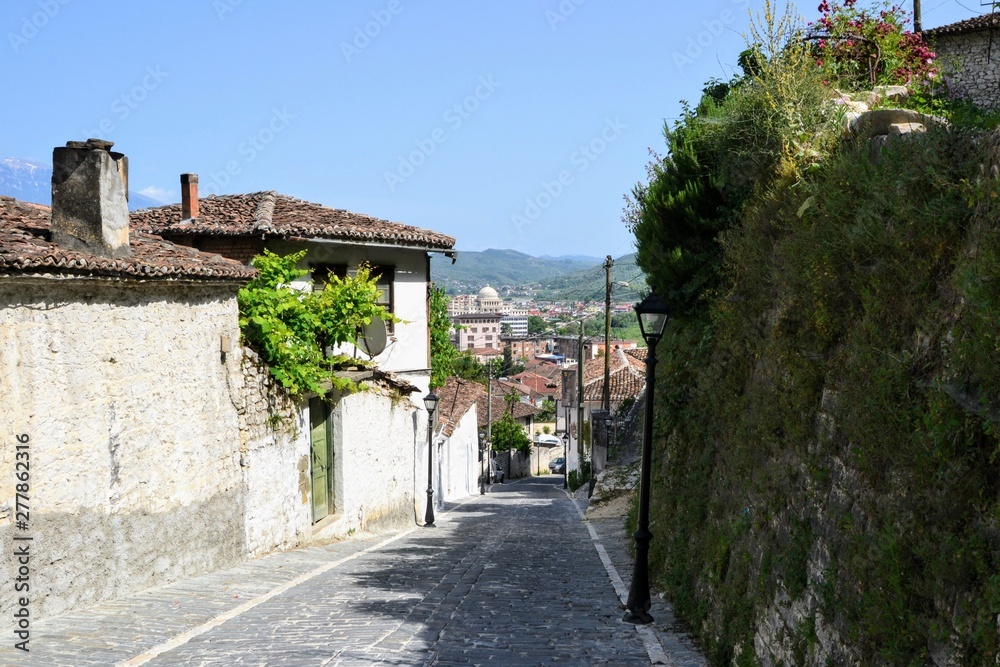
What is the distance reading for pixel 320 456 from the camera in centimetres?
1591

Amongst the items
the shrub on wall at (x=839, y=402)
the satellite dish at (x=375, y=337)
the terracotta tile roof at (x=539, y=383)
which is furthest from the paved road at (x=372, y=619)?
the terracotta tile roof at (x=539, y=383)

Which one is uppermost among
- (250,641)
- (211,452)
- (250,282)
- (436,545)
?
(250,282)

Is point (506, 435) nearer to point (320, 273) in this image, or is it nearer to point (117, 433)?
point (320, 273)

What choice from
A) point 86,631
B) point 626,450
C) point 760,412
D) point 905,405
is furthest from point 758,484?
point 626,450

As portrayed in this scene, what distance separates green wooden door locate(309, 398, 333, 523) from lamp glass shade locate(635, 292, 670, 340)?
27.1 ft

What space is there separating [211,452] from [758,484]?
749 cm

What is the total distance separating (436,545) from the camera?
1545 cm

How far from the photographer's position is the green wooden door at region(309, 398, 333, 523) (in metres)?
15.5

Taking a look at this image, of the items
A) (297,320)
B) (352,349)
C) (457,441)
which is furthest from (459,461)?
(297,320)

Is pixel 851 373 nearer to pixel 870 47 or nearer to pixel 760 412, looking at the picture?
pixel 760 412

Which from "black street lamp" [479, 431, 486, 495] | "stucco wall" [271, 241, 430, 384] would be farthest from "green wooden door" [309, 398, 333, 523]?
"black street lamp" [479, 431, 486, 495]

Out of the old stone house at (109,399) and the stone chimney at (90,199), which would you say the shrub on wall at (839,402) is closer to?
the old stone house at (109,399)

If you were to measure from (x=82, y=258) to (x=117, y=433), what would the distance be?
200 centimetres

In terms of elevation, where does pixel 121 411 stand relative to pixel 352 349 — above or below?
below
